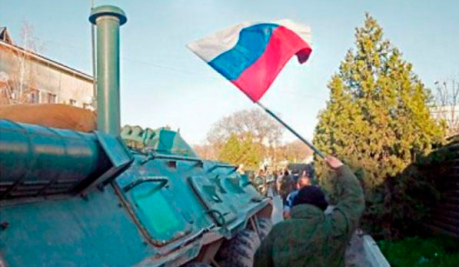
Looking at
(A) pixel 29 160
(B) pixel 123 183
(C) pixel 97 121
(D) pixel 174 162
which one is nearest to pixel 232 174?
(D) pixel 174 162

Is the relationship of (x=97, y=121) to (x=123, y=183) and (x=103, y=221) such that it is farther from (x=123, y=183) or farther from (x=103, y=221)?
(x=103, y=221)

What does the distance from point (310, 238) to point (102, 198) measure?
1.31 meters

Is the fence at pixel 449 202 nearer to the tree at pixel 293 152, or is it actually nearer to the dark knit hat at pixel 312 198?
the dark knit hat at pixel 312 198

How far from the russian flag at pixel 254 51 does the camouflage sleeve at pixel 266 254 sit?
1.80 meters

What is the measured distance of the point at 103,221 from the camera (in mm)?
3008

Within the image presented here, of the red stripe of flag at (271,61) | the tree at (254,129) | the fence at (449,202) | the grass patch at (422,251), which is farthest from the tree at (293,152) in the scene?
the red stripe of flag at (271,61)

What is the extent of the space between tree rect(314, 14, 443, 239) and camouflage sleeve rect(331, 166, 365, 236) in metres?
6.99

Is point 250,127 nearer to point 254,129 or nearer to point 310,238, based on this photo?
point 254,129

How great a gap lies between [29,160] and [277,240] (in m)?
1.45

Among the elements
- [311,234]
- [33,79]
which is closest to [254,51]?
[311,234]

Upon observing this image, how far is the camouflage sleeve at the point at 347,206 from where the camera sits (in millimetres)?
2969

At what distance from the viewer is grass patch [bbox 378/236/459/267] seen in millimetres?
7520

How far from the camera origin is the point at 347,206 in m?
3.09

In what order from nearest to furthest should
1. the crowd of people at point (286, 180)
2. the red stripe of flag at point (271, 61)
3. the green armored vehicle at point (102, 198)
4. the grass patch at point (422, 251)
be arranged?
the green armored vehicle at point (102, 198) → the red stripe of flag at point (271, 61) → the grass patch at point (422, 251) → the crowd of people at point (286, 180)
